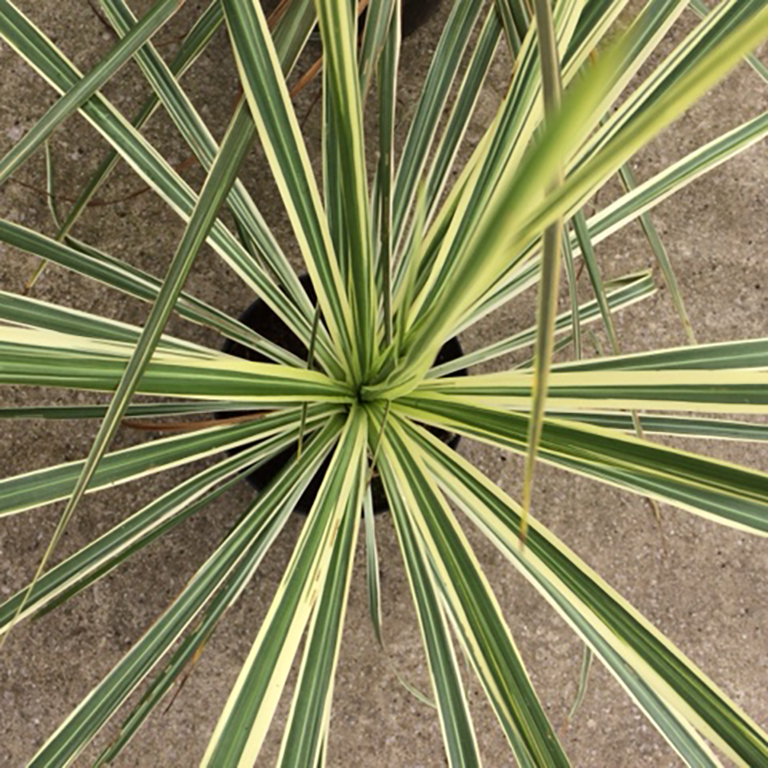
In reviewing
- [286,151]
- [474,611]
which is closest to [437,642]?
[474,611]

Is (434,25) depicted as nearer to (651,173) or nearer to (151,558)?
(651,173)

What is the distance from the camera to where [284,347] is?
3.14 ft

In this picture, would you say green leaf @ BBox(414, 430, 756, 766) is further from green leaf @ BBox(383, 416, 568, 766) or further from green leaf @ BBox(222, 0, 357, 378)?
green leaf @ BBox(222, 0, 357, 378)

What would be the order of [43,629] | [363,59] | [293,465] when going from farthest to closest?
1. [43,629]
2. [293,465]
3. [363,59]

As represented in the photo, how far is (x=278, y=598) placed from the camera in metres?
0.52

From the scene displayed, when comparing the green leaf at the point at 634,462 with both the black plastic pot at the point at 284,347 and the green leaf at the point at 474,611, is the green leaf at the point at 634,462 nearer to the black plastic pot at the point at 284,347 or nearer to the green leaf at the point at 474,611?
the green leaf at the point at 474,611

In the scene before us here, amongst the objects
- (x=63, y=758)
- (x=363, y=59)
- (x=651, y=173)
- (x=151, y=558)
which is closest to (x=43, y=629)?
(x=151, y=558)

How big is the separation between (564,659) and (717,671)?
8.2 inches

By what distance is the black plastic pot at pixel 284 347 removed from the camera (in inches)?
36.6

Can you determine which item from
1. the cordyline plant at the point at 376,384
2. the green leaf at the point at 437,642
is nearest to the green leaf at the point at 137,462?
the cordyline plant at the point at 376,384

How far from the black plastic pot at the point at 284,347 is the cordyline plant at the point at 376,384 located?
6.6 inches

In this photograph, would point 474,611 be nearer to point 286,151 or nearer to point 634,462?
point 634,462

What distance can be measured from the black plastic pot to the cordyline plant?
169mm

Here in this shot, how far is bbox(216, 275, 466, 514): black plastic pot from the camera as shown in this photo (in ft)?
3.05
